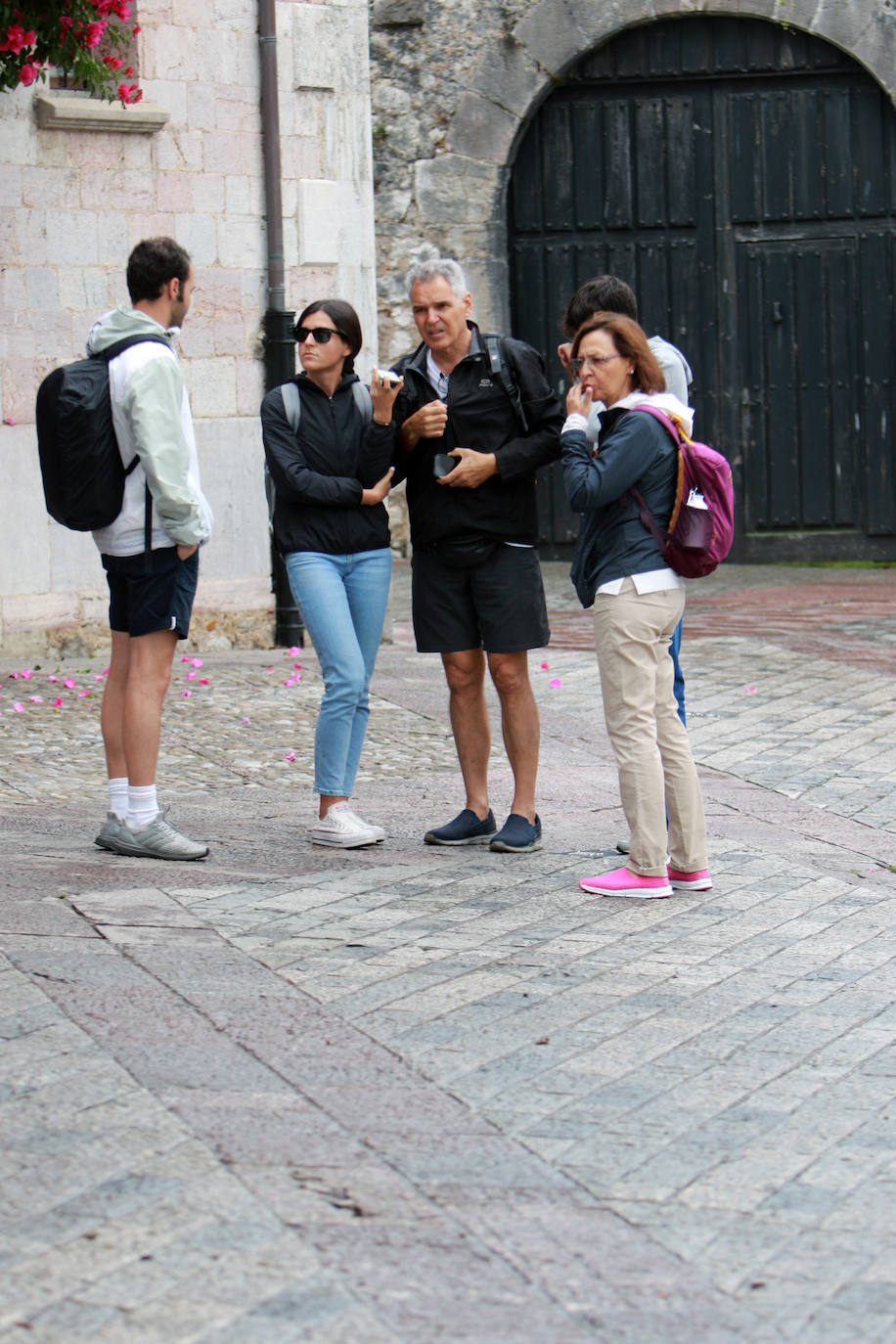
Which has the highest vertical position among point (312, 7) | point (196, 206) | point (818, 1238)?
point (312, 7)

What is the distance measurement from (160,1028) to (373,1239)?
42.9 inches

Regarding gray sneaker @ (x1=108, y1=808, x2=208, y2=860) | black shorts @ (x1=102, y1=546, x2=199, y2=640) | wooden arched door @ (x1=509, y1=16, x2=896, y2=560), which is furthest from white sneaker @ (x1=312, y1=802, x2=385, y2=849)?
wooden arched door @ (x1=509, y1=16, x2=896, y2=560)

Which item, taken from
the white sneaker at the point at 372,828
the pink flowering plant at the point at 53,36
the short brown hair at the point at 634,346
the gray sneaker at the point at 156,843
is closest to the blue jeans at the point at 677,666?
the short brown hair at the point at 634,346

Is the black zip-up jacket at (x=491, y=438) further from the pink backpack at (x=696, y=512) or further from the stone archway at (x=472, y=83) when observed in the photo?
the stone archway at (x=472, y=83)

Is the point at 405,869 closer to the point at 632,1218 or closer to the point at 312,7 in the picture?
the point at 632,1218

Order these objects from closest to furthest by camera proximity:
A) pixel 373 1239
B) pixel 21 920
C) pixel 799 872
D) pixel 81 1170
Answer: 1. pixel 373 1239
2. pixel 81 1170
3. pixel 21 920
4. pixel 799 872

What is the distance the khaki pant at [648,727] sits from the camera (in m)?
4.97

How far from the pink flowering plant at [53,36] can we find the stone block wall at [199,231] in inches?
27.6

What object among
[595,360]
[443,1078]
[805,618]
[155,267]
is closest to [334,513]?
[155,267]

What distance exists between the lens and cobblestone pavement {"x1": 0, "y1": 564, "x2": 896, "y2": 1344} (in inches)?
105

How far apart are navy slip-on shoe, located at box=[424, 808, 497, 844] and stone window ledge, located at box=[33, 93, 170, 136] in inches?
209

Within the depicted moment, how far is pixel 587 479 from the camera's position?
489 centimetres

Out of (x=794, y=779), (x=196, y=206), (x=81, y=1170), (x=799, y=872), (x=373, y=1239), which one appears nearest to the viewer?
(x=373, y=1239)

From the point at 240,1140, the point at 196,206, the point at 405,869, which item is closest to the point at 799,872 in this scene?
the point at 405,869
